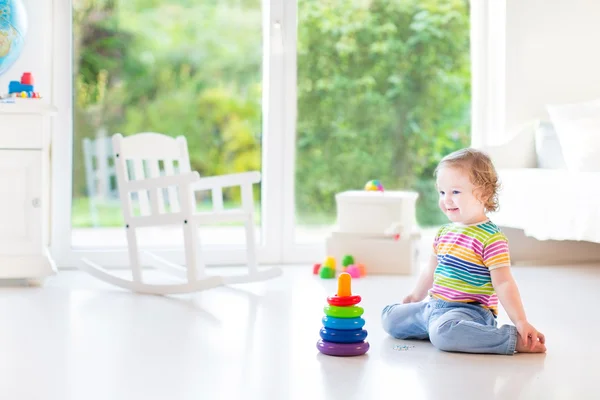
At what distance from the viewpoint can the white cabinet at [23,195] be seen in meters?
2.99

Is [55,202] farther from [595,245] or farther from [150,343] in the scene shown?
[595,245]

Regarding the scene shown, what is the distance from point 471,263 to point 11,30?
6.30 feet

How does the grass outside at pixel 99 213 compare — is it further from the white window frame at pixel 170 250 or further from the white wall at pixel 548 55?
the white wall at pixel 548 55

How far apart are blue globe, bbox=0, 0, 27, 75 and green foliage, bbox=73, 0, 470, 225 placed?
1.27 ft

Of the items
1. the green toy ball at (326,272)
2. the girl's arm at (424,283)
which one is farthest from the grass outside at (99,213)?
the girl's arm at (424,283)

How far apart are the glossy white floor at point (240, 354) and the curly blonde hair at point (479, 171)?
40cm

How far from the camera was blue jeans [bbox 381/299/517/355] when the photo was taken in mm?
2020

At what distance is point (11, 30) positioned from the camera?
10.1 feet

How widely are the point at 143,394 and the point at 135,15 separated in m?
2.27

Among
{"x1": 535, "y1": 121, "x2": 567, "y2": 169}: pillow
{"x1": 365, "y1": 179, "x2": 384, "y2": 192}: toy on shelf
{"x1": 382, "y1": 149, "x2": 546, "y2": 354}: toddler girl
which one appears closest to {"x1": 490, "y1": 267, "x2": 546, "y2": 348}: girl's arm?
{"x1": 382, "y1": 149, "x2": 546, "y2": 354}: toddler girl

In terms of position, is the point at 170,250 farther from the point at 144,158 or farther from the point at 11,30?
the point at 11,30

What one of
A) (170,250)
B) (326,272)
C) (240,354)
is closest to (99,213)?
(170,250)

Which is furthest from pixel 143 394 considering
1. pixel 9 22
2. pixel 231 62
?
pixel 231 62

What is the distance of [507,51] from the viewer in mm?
3834
